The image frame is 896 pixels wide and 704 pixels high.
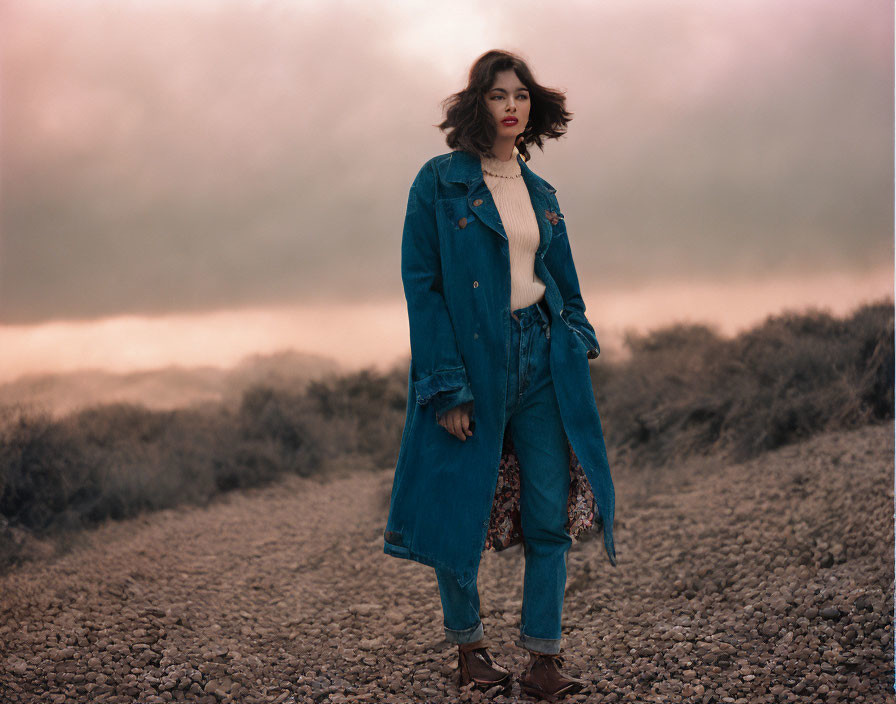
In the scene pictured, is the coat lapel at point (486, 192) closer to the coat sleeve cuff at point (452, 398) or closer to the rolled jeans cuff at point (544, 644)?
the coat sleeve cuff at point (452, 398)

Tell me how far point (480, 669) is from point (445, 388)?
1172 millimetres

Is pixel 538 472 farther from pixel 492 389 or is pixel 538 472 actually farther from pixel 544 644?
pixel 544 644

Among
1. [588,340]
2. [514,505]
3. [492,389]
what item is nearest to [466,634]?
[514,505]

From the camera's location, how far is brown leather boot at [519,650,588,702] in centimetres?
294

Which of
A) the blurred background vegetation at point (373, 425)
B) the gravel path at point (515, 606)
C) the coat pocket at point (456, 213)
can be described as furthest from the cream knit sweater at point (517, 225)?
the blurred background vegetation at point (373, 425)

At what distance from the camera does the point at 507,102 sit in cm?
287

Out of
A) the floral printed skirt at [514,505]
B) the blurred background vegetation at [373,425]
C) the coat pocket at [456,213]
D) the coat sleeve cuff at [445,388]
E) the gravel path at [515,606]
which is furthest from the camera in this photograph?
the blurred background vegetation at [373,425]

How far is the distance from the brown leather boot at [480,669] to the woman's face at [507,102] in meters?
2.00

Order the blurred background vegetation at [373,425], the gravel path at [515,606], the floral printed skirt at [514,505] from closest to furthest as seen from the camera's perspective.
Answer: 1. the floral printed skirt at [514,505]
2. the gravel path at [515,606]
3. the blurred background vegetation at [373,425]

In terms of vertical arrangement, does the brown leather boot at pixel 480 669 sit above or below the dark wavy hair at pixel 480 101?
below

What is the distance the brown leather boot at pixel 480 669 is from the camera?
300cm

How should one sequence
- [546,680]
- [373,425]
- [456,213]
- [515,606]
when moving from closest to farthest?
1. [456,213]
2. [546,680]
3. [515,606]
4. [373,425]

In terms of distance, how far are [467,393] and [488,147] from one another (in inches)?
37.5

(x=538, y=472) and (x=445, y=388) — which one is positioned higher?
(x=445, y=388)
